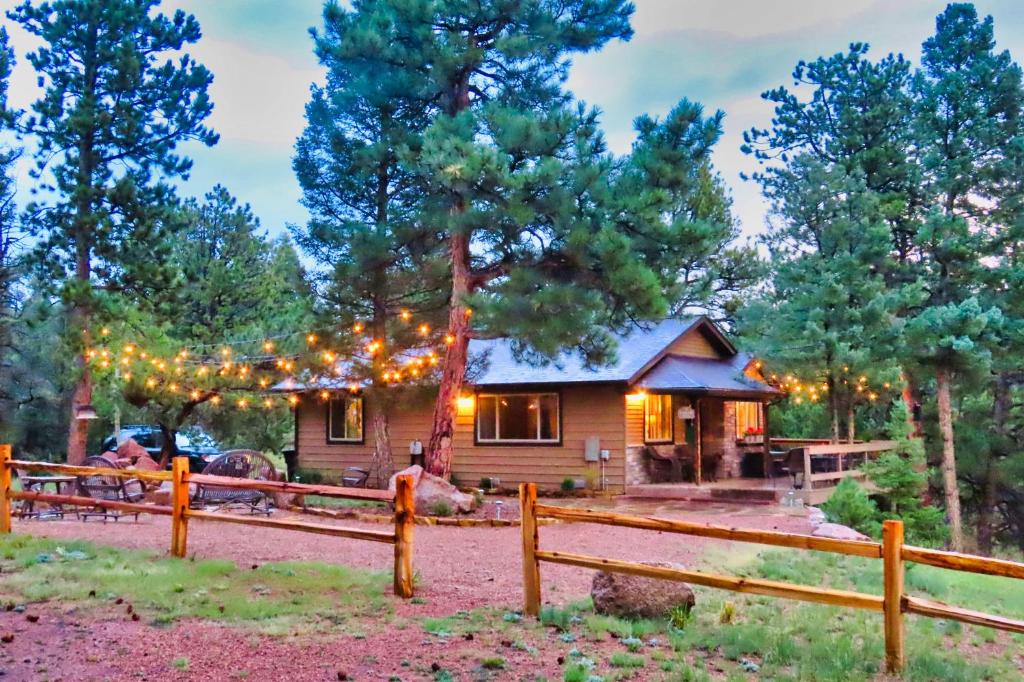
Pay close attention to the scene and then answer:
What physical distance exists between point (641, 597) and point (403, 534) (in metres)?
1.81

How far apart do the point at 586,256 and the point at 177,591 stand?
8140 millimetres

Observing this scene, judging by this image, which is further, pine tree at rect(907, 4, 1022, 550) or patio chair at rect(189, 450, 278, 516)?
pine tree at rect(907, 4, 1022, 550)

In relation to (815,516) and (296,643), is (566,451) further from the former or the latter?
(296,643)

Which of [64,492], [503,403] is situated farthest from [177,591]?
[503,403]

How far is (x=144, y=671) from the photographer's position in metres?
4.48

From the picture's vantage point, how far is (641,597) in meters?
5.77

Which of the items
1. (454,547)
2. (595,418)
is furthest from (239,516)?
(595,418)

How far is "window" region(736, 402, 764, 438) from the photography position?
65.2 feet

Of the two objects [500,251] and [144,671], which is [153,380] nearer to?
[500,251]

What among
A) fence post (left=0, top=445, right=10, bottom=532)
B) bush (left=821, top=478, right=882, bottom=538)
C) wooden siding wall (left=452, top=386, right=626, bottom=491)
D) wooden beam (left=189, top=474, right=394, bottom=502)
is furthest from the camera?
wooden siding wall (left=452, top=386, right=626, bottom=491)

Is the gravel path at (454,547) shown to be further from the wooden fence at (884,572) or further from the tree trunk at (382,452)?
the tree trunk at (382,452)

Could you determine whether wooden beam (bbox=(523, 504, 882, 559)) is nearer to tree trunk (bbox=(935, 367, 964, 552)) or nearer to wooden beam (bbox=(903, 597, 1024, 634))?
wooden beam (bbox=(903, 597, 1024, 634))

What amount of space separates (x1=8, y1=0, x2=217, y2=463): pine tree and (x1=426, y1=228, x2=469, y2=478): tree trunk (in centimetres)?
620

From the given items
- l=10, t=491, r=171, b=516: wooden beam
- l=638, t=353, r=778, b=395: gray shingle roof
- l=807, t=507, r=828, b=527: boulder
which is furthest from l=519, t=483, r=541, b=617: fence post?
l=638, t=353, r=778, b=395: gray shingle roof
